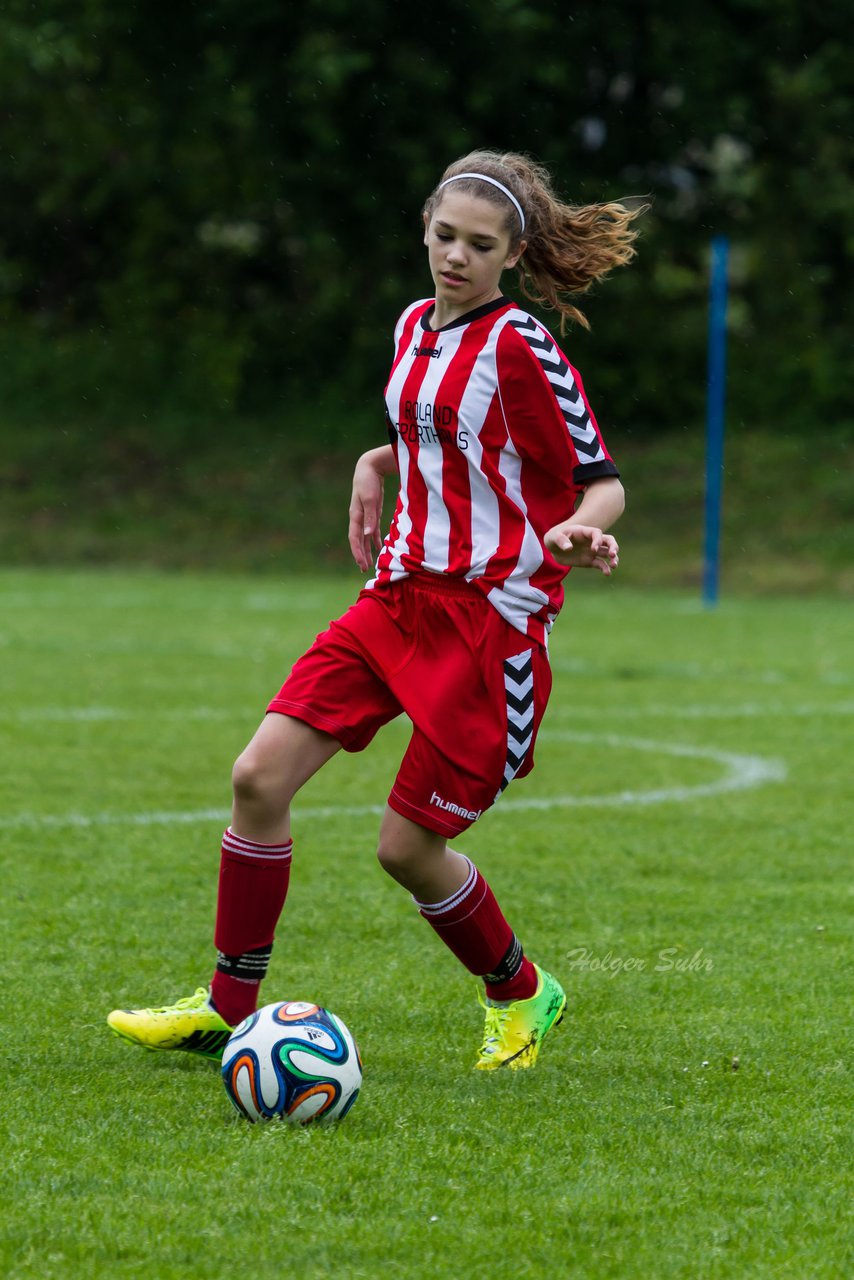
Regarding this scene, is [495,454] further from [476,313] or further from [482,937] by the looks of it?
[482,937]

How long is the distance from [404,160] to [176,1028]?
21.4 m

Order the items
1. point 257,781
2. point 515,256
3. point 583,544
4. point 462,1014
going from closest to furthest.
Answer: point 583,544 < point 257,781 < point 515,256 < point 462,1014

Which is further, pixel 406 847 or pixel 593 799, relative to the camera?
pixel 593 799

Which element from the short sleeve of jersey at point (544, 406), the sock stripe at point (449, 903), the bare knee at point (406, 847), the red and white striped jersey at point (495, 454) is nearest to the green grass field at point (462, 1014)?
the sock stripe at point (449, 903)

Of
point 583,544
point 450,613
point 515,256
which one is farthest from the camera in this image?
point 515,256

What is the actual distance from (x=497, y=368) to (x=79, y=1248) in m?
1.92

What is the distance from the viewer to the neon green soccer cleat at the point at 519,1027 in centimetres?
392

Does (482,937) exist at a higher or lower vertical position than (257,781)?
lower

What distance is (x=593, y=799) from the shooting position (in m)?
7.40

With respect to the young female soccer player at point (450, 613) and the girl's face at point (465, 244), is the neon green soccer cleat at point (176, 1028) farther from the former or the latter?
the girl's face at point (465, 244)

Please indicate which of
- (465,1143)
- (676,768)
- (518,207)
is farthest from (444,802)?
(676,768)

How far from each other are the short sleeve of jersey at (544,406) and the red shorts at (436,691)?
1.08 ft

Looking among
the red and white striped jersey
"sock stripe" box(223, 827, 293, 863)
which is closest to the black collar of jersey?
the red and white striped jersey

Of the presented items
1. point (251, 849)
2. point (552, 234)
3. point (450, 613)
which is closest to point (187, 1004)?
point (251, 849)
